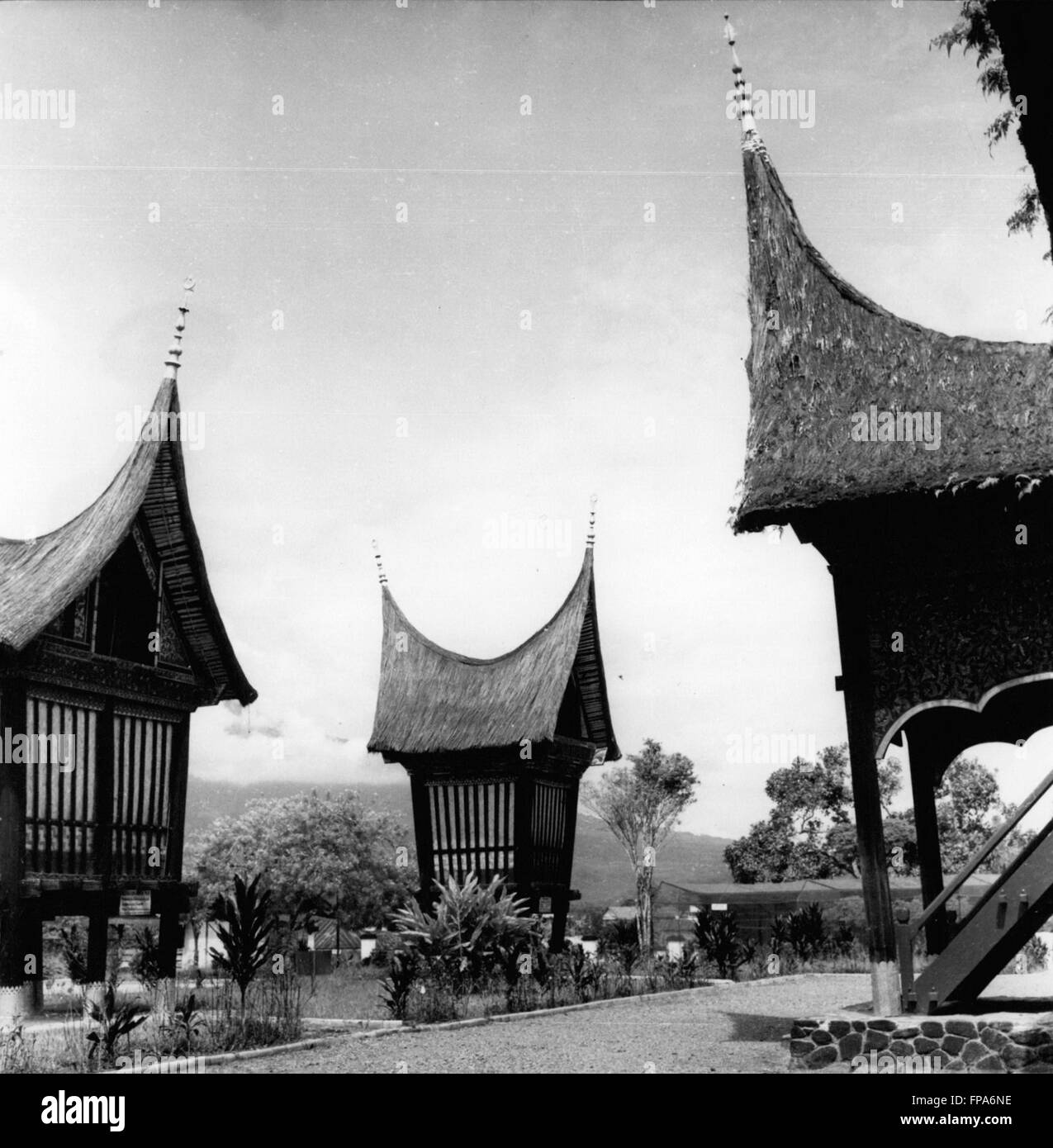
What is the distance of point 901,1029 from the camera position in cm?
997

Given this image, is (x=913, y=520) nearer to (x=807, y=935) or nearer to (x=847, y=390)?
(x=847, y=390)

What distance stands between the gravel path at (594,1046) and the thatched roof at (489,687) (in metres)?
5.57

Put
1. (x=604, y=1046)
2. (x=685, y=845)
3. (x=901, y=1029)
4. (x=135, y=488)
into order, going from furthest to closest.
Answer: (x=685, y=845) → (x=135, y=488) → (x=604, y=1046) → (x=901, y=1029)

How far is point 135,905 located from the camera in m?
15.4

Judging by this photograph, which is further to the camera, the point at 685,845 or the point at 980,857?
the point at 685,845

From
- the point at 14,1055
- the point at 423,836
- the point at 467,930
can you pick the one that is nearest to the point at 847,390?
the point at 14,1055

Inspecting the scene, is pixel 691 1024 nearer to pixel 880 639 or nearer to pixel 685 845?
pixel 880 639

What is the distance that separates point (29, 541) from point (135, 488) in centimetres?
181

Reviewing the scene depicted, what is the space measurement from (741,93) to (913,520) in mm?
4435

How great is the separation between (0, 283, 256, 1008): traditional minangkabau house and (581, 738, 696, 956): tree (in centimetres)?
1316

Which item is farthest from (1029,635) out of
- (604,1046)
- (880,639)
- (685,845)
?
(685,845)

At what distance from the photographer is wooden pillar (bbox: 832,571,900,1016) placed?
10.6m

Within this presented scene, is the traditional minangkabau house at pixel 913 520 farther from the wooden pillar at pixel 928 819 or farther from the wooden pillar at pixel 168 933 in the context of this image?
the wooden pillar at pixel 168 933

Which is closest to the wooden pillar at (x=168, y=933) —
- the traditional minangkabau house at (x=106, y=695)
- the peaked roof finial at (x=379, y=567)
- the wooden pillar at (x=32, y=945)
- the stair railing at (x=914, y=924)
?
the traditional minangkabau house at (x=106, y=695)
